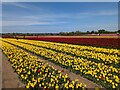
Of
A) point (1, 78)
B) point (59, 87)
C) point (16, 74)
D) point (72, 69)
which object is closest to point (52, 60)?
point (72, 69)

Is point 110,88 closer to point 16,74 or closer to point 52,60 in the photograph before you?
point 16,74

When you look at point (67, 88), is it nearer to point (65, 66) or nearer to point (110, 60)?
point (65, 66)

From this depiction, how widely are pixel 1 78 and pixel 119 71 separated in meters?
3.92

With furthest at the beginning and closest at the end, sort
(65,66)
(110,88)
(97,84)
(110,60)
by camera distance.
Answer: (110,60)
(65,66)
(97,84)
(110,88)

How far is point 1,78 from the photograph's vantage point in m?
8.00

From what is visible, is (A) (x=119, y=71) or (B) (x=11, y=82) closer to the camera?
(B) (x=11, y=82)

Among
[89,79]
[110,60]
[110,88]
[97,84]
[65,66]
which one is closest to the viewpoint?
[110,88]

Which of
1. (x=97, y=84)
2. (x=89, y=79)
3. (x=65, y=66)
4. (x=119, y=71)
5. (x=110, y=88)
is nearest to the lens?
(x=110, y=88)

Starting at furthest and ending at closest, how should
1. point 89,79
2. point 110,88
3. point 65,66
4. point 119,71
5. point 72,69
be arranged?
point 65,66, point 72,69, point 119,71, point 89,79, point 110,88

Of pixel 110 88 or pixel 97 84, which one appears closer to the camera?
pixel 110 88

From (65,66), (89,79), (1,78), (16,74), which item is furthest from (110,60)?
(1,78)

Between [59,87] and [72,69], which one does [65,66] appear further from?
[59,87]

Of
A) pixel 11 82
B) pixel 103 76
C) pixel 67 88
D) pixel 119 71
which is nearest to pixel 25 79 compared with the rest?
pixel 11 82

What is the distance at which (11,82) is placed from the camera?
7434mm
